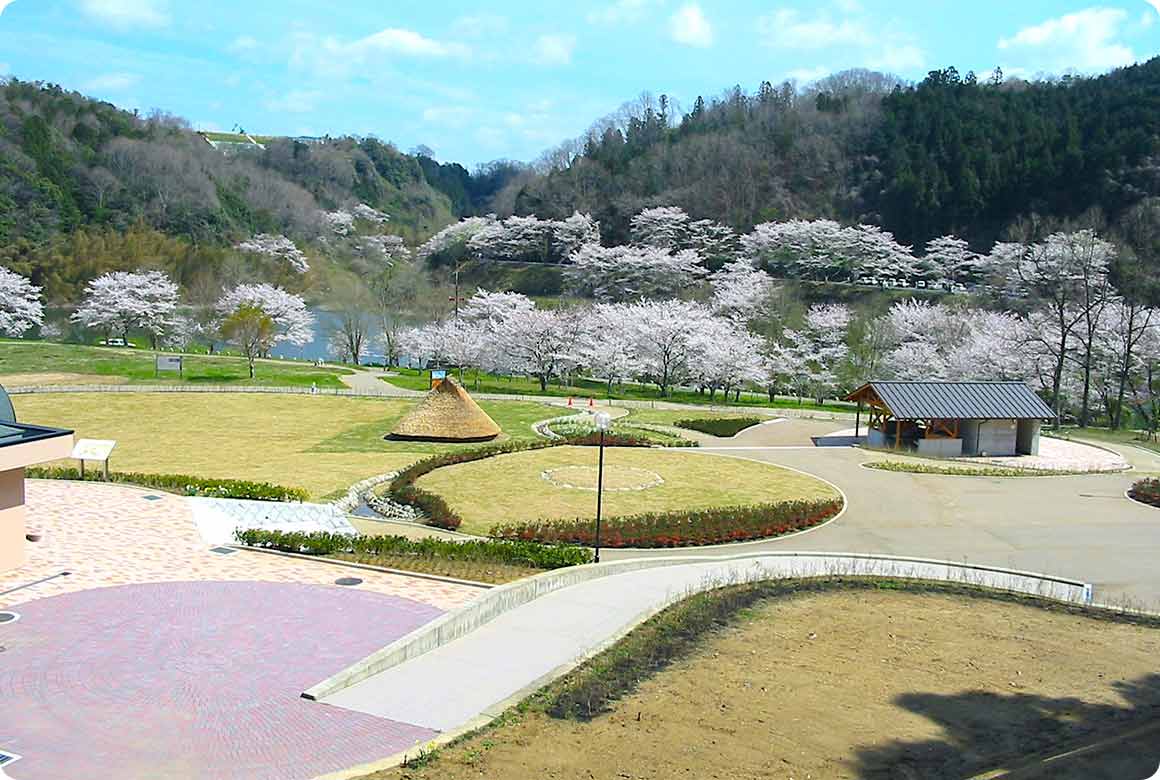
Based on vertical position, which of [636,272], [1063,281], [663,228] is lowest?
[1063,281]

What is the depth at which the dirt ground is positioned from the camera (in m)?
7.77

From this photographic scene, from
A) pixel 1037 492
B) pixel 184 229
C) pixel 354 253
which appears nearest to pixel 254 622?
pixel 1037 492

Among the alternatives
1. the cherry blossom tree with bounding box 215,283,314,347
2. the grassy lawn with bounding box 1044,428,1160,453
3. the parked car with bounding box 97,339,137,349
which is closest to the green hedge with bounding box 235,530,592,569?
the grassy lawn with bounding box 1044,428,1160,453

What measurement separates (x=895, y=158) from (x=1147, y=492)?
204ft

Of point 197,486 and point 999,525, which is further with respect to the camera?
point 999,525

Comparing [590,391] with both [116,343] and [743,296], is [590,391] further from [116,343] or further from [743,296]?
[116,343]

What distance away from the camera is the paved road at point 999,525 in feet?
56.3

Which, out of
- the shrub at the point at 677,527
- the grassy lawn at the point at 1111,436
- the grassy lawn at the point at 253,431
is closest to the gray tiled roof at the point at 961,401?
the grassy lawn at the point at 1111,436

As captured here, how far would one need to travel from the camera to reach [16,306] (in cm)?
6188

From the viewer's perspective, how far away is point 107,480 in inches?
799

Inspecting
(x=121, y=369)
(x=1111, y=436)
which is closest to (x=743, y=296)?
(x=1111, y=436)

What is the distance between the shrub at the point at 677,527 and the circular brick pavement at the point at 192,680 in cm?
595

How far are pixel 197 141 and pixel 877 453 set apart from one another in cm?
9108

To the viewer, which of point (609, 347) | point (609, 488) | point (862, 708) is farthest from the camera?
point (609, 347)
